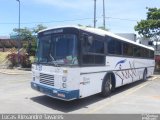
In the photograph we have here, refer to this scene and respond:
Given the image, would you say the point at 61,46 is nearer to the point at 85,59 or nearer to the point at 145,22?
the point at 85,59

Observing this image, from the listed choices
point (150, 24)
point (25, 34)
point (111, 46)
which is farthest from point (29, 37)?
point (111, 46)

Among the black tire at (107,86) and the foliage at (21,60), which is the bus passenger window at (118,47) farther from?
the foliage at (21,60)

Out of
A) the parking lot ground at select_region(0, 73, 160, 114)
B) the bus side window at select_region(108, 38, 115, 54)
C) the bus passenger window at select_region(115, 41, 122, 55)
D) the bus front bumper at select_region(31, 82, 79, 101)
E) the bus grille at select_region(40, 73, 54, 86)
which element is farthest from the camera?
the bus passenger window at select_region(115, 41, 122, 55)

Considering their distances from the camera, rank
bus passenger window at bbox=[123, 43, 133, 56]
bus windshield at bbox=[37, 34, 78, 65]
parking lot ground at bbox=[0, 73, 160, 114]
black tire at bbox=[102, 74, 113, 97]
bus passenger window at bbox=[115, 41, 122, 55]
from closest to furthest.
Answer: parking lot ground at bbox=[0, 73, 160, 114]
bus windshield at bbox=[37, 34, 78, 65]
black tire at bbox=[102, 74, 113, 97]
bus passenger window at bbox=[115, 41, 122, 55]
bus passenger window at bbox=[123, 43, 133, 56]

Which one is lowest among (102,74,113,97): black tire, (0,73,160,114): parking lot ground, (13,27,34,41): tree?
(0,73,160,114): parking lot ground

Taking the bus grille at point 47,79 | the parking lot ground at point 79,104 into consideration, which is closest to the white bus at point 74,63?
the bus grille at point 47,79

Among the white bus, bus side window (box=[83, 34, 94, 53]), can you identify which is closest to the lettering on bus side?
the white bus

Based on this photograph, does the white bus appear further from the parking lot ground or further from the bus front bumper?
the parking lot ground

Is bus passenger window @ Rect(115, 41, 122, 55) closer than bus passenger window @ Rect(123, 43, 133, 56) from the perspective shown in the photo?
Yes

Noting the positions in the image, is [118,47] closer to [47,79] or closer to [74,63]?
[74,63]

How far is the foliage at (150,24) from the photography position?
93.0ft

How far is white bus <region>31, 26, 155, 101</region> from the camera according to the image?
998cm

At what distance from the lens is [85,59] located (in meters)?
10.6

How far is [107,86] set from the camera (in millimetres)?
12875
